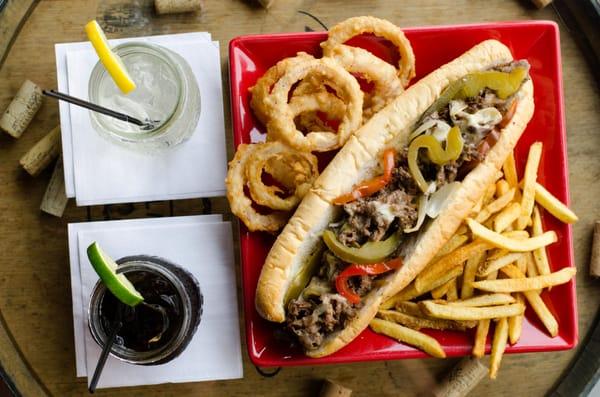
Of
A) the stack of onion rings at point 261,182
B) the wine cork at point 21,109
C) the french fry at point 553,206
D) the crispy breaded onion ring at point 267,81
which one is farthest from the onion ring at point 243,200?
the french fry at point 553,206

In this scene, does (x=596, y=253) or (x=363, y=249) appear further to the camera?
(x=596, y=253)

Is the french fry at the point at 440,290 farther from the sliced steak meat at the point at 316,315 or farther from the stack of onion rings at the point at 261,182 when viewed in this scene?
the stack of onion rings at the point at 261,182

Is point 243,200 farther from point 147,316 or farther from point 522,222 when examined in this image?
point 522,222

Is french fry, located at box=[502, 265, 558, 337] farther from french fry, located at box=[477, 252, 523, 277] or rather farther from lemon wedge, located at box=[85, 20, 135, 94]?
lemon wedge, located at box=[85, 20, 135, 94]

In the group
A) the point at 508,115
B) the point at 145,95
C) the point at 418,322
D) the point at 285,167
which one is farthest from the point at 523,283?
the point at 145,95

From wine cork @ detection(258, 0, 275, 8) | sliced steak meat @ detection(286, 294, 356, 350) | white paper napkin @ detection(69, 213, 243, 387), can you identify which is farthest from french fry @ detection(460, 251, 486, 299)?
wine cork @ detection(258, 0, 275, 8)
